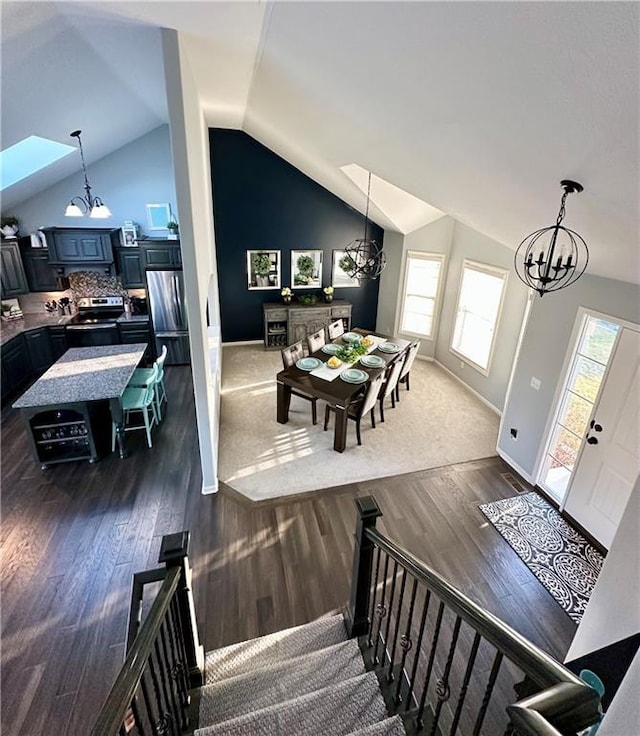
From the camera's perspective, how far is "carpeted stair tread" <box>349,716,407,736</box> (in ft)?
5.97

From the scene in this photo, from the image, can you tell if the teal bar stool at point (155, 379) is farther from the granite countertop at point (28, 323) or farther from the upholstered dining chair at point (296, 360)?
the granite countertop at point (28, 323)

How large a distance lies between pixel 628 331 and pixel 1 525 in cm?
617

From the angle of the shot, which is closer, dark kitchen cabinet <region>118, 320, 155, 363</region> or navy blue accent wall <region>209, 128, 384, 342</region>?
dark kitchen cabinet <region>118, 320, 155, 363</region>

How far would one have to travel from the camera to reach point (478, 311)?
672 centimetres

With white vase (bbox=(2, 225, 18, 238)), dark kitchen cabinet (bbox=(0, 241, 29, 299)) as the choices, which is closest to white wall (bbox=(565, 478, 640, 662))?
dark kitchen cabinet (bbox=(0, 241, 29, 299))

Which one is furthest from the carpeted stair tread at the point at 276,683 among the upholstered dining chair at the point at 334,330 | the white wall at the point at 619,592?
the upholstered dining chair at the point at 334,330

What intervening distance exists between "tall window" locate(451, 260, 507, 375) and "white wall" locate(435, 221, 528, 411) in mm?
114

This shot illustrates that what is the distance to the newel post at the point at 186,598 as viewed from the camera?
1934 mm

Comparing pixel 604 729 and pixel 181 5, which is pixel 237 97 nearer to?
pixel 181 5

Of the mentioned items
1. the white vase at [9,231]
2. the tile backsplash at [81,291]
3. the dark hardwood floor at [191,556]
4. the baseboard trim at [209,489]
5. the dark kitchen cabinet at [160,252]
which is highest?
the white vase at [9,231]

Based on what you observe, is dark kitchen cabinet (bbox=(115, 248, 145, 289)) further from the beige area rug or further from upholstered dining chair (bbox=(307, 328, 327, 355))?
upholstered dining chair (bbox=(307, 328, 327, 355))

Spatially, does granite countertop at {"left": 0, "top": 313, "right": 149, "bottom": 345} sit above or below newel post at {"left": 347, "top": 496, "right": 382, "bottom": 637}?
above

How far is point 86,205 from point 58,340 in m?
2.39

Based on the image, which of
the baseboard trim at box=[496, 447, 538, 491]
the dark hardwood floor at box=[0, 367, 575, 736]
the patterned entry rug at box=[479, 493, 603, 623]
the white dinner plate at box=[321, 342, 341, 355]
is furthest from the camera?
the white dinner plate at box=[321, 342, 341, 355]
